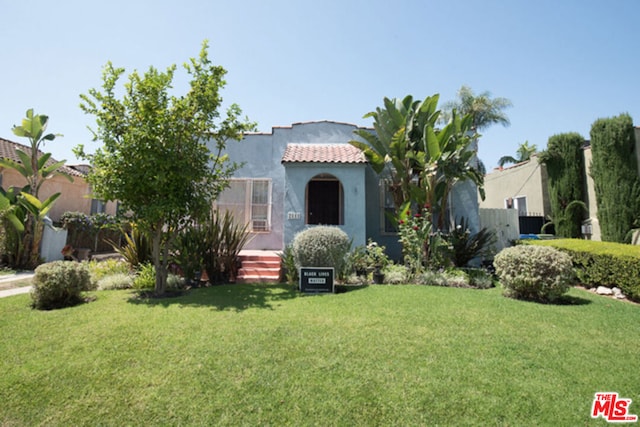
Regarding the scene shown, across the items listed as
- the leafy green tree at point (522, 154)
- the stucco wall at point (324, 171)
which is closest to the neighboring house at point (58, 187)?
the stucco wall at point (324, 171)

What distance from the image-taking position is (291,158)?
10.6 m

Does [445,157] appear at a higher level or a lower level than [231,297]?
higher

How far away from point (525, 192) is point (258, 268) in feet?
54.8

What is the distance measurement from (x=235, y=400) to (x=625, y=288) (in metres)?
8.74

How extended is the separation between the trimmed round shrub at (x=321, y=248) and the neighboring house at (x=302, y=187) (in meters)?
2.24

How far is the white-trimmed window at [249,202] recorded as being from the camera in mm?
12211

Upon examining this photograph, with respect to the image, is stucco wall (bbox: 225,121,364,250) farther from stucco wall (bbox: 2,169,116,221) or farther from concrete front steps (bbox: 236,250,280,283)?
stucco wall (bbox: 2,169,116,221)

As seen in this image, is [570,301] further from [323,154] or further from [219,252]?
[219,252]

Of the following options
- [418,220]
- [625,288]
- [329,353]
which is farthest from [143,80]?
[625,288]

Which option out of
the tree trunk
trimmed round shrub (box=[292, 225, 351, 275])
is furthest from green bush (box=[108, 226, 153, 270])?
trimmed round shrub (box=[292, 225, 351, 275])

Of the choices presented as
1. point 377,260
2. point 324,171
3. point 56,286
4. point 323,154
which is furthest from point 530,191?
point 56,286

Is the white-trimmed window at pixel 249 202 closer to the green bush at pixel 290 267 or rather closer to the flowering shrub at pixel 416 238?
the green bush at pixel 290 267

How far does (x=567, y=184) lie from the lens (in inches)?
604

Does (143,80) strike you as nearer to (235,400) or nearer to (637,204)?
(235,400)
